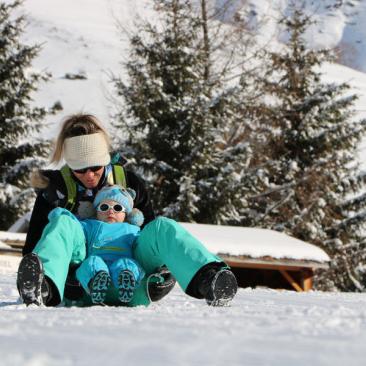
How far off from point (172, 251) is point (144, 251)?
28cm

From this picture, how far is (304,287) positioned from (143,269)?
1249 centimetres

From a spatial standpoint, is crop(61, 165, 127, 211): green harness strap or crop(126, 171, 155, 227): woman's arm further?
crop(126, 171, 155, 227): woman's arm

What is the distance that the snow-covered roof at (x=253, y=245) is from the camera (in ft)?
49.0

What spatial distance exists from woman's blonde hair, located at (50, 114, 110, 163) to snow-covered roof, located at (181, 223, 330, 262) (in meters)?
9.73

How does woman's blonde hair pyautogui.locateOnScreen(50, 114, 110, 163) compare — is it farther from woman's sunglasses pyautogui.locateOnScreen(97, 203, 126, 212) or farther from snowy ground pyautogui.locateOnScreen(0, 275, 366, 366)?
snowy ground pyautogui.locateOnScreen(0, 275, 366, 366)

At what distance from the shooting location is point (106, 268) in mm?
3859

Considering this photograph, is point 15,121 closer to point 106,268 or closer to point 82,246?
point 82,246

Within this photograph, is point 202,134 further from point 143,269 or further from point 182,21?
point 143,269

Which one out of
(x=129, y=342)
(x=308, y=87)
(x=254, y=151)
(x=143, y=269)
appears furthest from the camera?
(x=308, y=87)

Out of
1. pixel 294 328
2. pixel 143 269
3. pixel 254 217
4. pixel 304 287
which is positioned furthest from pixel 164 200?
pixel 294 328

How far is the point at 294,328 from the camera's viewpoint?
2.12m

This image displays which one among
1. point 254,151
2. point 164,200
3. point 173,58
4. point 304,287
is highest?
point 173,58

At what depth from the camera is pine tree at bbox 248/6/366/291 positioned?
838 inches

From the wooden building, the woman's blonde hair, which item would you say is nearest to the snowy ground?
the woman's blonde hair
